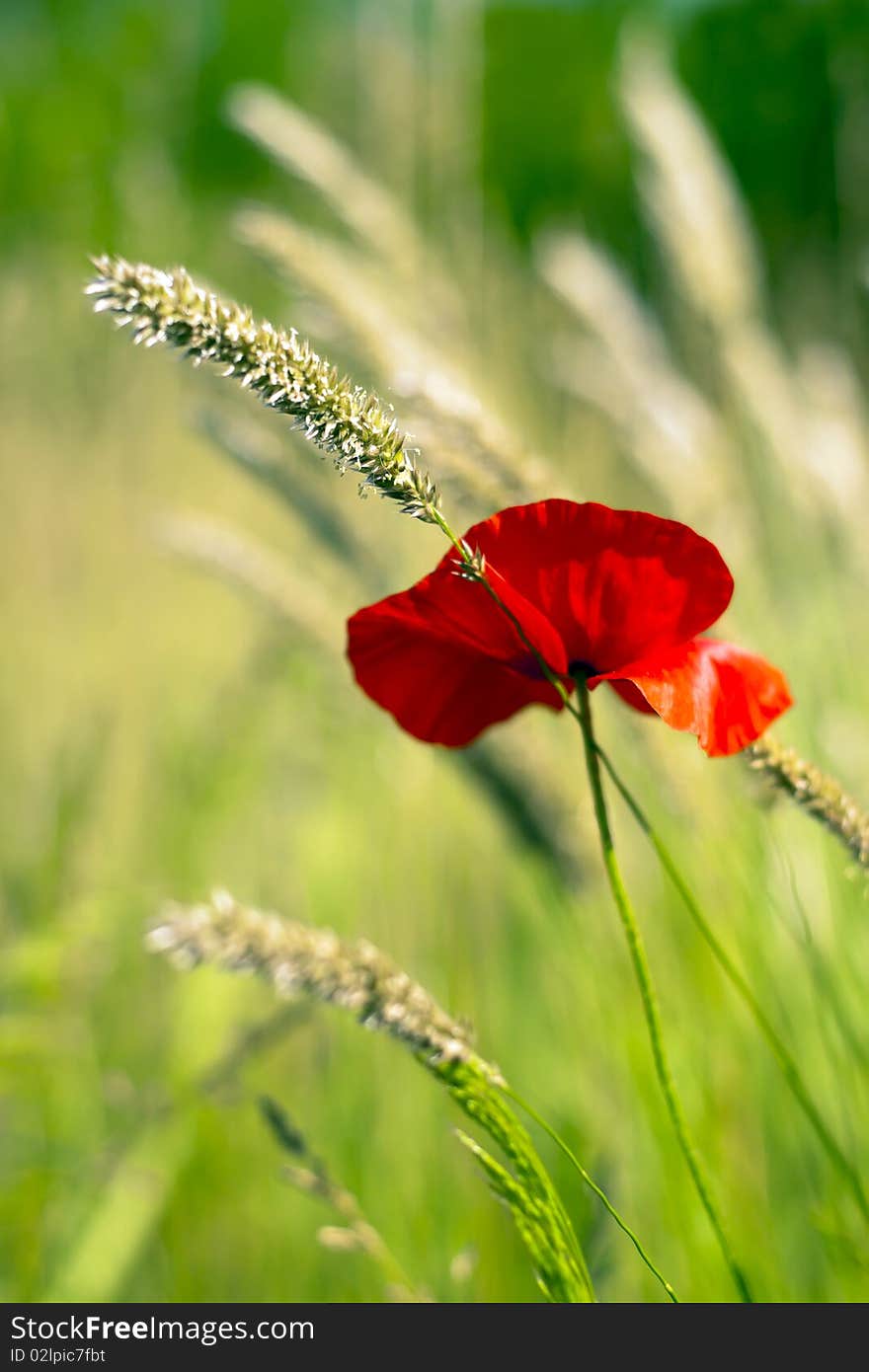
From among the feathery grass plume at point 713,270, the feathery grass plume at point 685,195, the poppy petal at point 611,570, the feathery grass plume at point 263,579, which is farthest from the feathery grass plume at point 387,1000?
the feathery grass plume at point 685,195

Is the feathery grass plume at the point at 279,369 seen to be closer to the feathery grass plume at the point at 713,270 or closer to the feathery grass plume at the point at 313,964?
the feathery grass plume at the point at 313,964

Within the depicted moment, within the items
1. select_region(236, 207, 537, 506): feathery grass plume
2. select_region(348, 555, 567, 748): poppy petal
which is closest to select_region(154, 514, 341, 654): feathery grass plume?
select_region(236, 207, 537, 506): feathery grass plume

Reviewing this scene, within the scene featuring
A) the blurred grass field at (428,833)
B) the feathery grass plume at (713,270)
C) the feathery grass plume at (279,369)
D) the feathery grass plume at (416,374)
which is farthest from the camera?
the feathery grass plume at (713,270)

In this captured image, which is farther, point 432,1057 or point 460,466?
point 460,466
